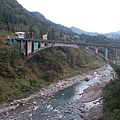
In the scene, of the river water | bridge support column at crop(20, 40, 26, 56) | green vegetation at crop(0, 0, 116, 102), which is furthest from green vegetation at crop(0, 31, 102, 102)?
the river water

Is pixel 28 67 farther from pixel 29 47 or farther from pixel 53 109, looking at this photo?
pixel 53 109

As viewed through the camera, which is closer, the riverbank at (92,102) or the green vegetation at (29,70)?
the riverbank at (92,102)

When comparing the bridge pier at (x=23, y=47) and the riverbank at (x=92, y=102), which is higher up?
the bridge pier at (x=23, y=47)

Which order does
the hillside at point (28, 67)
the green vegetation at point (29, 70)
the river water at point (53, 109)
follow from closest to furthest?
1. the river water at point (53, 109)
2. the green vegetation at point (29, 70)
3. the hillside at point (28, 67)

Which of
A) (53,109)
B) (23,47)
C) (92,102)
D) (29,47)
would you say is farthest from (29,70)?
(92,102)

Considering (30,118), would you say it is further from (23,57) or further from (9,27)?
(9,27)

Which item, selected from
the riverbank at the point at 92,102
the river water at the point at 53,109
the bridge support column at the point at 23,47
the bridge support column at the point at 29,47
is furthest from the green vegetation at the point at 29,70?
the riverbank at the point at 92,102

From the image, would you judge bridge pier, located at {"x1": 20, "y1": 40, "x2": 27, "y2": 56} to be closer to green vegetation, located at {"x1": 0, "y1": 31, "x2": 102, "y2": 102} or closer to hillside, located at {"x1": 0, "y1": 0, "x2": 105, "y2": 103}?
hillside, located at {"x1": 0, "y1": 0, "x2": 105, "y2": 103}

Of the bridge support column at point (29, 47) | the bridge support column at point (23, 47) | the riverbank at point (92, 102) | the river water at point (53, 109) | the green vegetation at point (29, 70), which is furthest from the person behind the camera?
the bridge support column at point (29, 47)

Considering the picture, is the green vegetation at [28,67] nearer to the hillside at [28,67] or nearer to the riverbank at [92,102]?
the hillside at [28,67]

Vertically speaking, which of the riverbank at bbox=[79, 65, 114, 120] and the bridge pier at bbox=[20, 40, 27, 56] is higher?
the bridge pier at bbox=[20, 40, 27, 56]

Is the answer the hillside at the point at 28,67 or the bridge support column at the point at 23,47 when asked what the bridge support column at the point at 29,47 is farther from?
the hillside at the point at 28,67

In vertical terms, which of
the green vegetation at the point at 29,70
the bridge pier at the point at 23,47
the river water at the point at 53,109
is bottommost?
the river water at the point at 53,109

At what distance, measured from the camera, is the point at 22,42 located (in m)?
35.1
